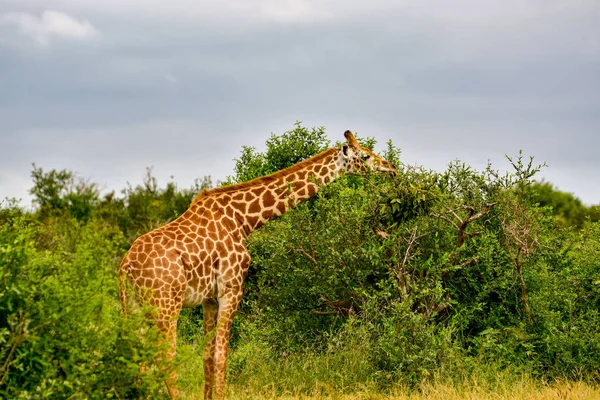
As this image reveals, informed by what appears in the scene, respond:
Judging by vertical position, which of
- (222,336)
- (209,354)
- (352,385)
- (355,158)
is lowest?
(352,385)

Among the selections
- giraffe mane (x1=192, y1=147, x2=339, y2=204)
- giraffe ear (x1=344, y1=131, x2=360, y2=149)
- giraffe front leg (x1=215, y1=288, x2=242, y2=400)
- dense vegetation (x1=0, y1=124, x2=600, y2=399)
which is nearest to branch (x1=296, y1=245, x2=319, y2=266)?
dense vegetation (x1=0, y1=124, x2=600, y2=399)

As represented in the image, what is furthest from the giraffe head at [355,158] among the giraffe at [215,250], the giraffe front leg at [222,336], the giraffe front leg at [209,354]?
the giraffe front leg at [209,354]

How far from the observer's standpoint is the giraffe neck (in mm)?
10547

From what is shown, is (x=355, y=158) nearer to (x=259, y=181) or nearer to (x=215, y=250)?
(x=259, y=181)

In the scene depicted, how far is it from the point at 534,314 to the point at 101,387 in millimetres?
7340

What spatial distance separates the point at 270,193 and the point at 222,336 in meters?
2.19

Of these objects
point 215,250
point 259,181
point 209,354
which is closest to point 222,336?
point 209,354

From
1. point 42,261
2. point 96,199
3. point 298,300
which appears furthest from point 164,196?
point 42,261

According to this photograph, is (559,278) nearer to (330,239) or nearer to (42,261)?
(330,239)

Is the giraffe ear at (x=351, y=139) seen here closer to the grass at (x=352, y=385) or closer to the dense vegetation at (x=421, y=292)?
the dense vegetation at (x=421, y=292)

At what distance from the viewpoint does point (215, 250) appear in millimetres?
9906

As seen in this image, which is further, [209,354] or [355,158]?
[355,158]

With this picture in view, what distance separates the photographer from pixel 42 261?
702 cm

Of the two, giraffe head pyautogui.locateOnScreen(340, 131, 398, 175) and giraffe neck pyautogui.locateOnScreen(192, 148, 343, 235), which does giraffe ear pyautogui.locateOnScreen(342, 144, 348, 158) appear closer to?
giraffe head pyautogui.locateOnScreen(340, 131, 398, 175)
